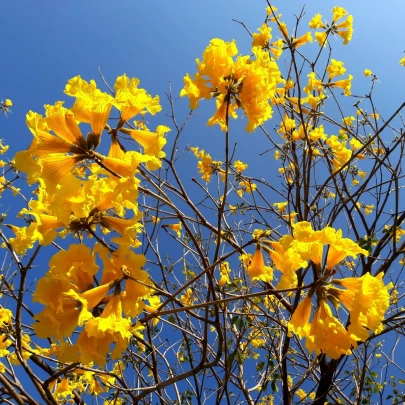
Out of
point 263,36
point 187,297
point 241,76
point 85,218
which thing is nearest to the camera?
point 85,218

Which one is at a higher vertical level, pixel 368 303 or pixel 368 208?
pixel 368 208

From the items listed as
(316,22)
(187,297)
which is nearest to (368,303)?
(187,297)

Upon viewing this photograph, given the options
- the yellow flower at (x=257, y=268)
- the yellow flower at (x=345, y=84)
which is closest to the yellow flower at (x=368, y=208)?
the yellow flower at (x=345, y=84)

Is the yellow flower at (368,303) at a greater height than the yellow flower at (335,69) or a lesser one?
lesser

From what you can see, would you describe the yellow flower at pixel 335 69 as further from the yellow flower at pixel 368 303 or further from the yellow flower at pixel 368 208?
the yellow flower at pixel 368 303

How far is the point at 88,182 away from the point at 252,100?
100 centimetres

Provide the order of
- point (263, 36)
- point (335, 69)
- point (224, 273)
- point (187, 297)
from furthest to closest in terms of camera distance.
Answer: point (335, 69) → point (187, 297) → point (263, 36) → point (224, 273)

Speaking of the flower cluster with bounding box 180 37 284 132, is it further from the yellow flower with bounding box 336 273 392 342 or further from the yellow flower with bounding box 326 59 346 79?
the yellow flower with bounding box 326 59 346 79

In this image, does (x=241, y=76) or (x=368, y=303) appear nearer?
(x=368, y=303)

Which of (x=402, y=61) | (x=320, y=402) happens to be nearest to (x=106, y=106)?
(x=320, y=402)

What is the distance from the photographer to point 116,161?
1313mm

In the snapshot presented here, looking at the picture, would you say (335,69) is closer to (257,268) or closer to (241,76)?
(241,76)

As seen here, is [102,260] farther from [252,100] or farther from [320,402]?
[320,402]

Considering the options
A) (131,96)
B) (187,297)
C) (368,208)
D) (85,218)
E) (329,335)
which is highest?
(368,208)
